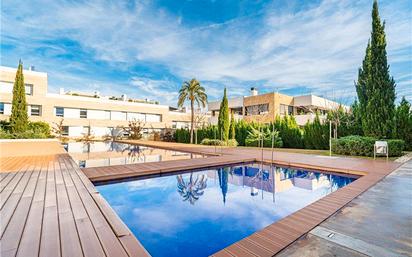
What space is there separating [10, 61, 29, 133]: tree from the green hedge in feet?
74.9

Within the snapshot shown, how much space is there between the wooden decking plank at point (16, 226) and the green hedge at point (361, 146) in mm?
13170

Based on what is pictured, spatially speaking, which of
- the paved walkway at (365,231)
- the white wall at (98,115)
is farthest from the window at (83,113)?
the paved walkway at (365,231)

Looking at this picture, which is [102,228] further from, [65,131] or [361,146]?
[65,131]

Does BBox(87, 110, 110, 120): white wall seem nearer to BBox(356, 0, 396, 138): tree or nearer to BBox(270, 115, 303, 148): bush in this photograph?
BBox(270, 115, 303, 148): bush

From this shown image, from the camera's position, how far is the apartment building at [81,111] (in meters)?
23.0

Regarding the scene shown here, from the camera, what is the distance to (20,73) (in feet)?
55.6

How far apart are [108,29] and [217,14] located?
7424 millimetres

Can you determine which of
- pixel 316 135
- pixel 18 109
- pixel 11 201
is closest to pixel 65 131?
pixel 18 109

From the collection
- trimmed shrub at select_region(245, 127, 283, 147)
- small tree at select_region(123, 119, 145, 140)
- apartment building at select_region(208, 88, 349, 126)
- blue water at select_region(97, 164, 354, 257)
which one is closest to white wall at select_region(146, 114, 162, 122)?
small tree at select_region(123, 119, 145, 140)

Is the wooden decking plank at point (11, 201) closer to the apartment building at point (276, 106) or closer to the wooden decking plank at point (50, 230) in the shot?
the wooden decking plank at point (50, 230)

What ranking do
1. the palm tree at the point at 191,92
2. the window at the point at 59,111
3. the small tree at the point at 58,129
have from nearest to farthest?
the palm tree at the point at 191,92, the small tree at the point at 58,129, the window at the point at 59,111

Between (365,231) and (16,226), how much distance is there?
13.9 ft

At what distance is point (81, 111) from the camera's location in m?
28.5

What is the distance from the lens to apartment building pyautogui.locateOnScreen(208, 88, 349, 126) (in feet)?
74.2
